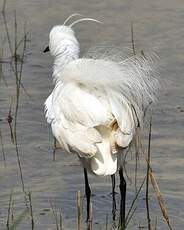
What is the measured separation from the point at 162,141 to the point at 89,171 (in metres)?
1.38

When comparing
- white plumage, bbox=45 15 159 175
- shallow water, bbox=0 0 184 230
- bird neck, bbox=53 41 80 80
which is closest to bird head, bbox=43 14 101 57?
bird neck, bbox=53 41 80 80

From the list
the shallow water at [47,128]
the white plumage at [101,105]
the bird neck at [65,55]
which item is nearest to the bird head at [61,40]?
the bird neck at [65,55]

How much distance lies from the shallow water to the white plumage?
0.60 meters

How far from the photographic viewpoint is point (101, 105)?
677 cm

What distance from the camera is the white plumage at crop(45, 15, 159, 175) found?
22.0 ft

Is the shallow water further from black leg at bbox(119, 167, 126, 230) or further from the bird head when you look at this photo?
the bird head

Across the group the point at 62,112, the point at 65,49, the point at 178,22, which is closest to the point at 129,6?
the point at 178,22

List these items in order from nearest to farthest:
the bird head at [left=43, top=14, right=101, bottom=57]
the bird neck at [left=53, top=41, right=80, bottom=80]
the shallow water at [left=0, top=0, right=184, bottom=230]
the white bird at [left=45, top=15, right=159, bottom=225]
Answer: the white bird at [left=45, top=15, right=159, bottom=225] → the shallow water at [left=0, top=0, right=184, bottom=230] → the bird neck at [left=53, top=41, right=80, bottom=80] → the bird head at [left=43, top=14, right=101, bottom=57]

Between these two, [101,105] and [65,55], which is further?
[65,55]

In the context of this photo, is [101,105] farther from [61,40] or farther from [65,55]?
[61,40]

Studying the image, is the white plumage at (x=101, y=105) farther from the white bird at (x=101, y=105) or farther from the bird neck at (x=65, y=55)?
the bird neck at (x=65, y=55)

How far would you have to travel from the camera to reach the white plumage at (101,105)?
22.0 feet

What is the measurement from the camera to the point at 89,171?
287 inches

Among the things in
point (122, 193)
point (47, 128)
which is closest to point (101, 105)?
point (122, 193)
